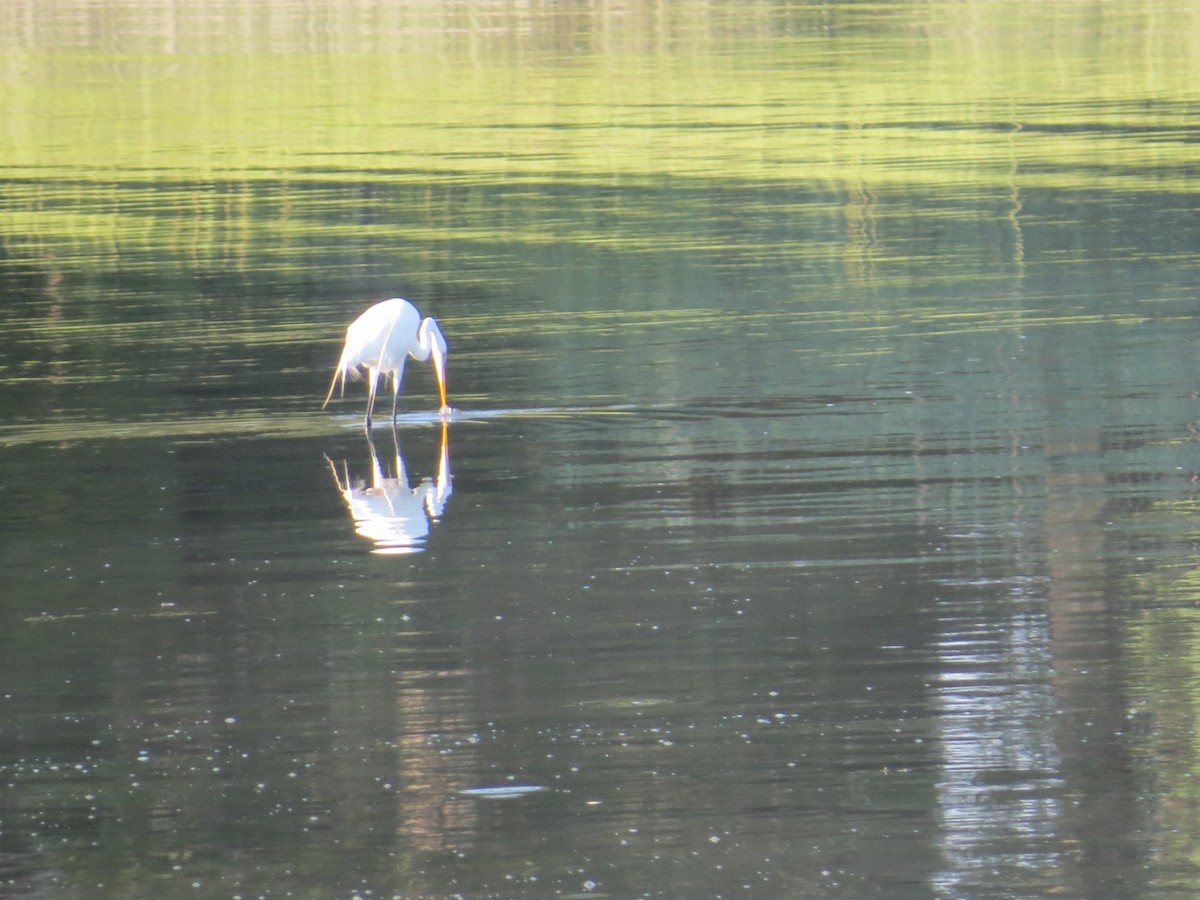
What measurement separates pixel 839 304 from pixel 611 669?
1063 cm

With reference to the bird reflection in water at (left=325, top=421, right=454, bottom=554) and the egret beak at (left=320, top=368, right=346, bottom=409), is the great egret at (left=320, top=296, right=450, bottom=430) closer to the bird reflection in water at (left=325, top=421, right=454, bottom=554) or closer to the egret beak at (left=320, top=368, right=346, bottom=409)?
the egret beak at (left=320, top=368, right=346, bottom=409)

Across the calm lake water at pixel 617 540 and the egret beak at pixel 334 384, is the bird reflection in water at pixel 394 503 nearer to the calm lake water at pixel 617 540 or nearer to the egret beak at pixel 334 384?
the calm lake water at pixel 617 540

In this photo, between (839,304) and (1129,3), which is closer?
(839,304)

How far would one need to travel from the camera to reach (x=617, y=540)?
37.2ft

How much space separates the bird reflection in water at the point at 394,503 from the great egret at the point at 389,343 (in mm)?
1179

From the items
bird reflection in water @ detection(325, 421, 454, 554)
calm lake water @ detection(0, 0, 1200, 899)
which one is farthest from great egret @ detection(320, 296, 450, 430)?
bird reflection in water @ detection(325, 421, 454, 554)

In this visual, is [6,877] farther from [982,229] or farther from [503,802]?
[982,229]

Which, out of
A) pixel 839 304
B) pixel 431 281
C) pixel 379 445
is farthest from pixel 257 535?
pixel 431 281

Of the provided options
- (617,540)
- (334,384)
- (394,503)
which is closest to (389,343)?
(334,384)

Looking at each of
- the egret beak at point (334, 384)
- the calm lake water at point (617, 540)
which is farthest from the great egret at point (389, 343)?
the calm lake water at point (617, 540)

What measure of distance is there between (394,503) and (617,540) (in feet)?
5.39

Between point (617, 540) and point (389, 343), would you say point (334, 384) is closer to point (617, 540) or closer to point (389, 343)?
point (389, 343)

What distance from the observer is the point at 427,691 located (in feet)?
29.5

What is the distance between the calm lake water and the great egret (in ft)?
1.18
